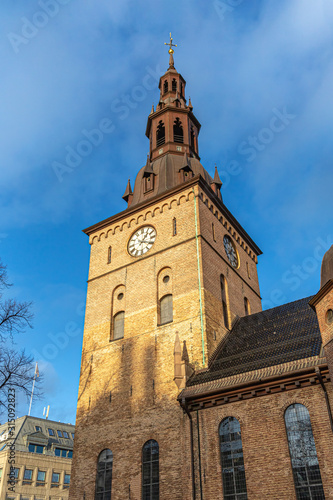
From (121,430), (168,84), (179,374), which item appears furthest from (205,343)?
(168,84)

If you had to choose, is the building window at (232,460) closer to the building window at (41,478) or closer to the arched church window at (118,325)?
the arched church window at (118,325)

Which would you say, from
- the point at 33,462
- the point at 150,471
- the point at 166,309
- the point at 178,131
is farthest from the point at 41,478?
the point at 178,131

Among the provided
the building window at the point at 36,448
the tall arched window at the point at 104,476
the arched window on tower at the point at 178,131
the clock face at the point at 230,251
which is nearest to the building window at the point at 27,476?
the building window at the point at 36,448

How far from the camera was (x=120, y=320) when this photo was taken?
26.7m

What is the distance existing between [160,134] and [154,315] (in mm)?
16097

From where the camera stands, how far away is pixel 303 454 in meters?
16.2

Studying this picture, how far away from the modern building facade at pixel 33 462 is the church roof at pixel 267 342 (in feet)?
104

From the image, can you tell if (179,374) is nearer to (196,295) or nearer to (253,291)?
(196,295)

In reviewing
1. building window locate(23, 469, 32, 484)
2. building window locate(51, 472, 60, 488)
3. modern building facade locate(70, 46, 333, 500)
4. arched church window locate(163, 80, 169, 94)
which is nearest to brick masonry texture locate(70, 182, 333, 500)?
modern building facade locate(70, 46, 333, 500)

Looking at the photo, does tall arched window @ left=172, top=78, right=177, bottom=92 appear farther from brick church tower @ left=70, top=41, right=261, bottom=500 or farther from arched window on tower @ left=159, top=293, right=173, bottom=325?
arched window on tower @ left=159, top=293, right=173, bottom=325

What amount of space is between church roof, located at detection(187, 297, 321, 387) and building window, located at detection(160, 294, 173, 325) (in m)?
3.10

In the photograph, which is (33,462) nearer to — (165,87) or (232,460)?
(232,460)

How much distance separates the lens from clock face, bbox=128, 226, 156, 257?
28059 millimetres

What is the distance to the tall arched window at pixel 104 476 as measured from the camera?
2123cm
